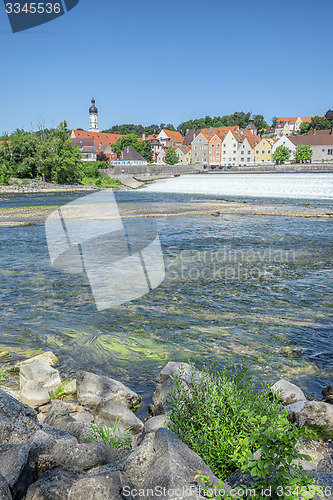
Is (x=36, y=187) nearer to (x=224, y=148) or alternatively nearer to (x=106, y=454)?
(x=106, y=454)

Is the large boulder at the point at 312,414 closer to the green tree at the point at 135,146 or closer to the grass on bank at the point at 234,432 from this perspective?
the grass on bank at the point at 234,432

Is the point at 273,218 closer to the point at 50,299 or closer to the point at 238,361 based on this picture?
the point at 50,299

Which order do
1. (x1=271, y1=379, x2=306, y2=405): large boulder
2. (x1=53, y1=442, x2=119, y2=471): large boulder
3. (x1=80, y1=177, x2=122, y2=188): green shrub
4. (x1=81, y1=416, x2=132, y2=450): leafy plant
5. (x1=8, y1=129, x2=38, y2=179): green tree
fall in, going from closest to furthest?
(x1=53, y1=442, x2=119, y2=471): large boulder
(x1=81, y1=416, x2=132, y2=450): leafy plant
(x1=271, y1=379, x2=306, y2=405): large boulder
(x1=8, y1=129, x2=38, y2=179): green tree
(x1=80, y1=177, x2=122, y2=188): green shrub

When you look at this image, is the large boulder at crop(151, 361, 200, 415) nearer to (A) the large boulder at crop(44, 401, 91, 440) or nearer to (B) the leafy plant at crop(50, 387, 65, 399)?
(A) the large boulder at crop(44, 401, 91, 440)

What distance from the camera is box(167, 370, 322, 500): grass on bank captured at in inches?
108

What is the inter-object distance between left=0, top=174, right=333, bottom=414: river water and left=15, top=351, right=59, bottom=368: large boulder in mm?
219

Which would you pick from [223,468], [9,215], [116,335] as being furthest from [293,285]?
[9,215]

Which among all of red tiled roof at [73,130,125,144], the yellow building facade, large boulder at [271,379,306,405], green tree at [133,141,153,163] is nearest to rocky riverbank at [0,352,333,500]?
large boulder at [271,379,306,405]

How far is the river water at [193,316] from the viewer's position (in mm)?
7254

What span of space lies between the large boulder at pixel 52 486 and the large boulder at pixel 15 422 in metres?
0.79

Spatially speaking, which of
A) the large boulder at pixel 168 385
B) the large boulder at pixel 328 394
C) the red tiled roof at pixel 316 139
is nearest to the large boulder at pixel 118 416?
the large boulder at pixel 168 385

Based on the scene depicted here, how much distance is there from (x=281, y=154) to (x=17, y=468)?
11760 centimetres

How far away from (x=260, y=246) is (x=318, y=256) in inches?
123

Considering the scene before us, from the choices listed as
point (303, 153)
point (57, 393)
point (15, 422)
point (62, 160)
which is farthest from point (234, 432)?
point (303, 153)
